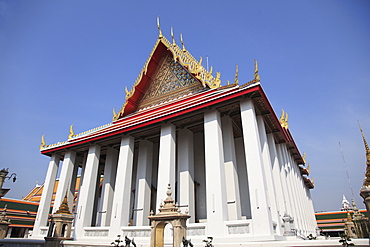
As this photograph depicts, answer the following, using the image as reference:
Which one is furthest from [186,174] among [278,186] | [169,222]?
[278,186]

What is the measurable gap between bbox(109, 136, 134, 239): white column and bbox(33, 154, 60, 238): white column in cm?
478

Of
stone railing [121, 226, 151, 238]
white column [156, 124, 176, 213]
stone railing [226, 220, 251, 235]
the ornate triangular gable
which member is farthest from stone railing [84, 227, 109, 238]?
the ornate triangular gable

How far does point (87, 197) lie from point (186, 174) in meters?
4.84

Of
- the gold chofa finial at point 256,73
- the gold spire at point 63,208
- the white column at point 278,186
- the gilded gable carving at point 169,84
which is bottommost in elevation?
the gold spire at point 63,208

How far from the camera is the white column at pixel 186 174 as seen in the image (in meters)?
9.72

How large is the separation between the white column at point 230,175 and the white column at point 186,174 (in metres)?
1.53

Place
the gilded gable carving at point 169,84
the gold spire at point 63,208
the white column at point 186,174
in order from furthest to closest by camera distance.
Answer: the gilded gable carving at point 169,84 → the white column at point 186,174 → the gold spire at point 63,208

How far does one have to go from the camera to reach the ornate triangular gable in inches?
531

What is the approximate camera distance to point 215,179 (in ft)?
27.1

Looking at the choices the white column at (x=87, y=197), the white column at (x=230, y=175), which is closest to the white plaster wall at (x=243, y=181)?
the white column at (x=230, y=175)

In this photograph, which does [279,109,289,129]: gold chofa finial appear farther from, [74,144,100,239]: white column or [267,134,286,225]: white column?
[74,144,100,239]: white column

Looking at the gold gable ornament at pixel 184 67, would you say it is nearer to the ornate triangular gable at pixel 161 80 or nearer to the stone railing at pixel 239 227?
the ornate triangular gable at pixel 161 80

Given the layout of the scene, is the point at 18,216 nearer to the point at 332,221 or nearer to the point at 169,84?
the point at 169,84

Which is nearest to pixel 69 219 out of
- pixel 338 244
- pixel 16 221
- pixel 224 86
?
pixel 224 86
